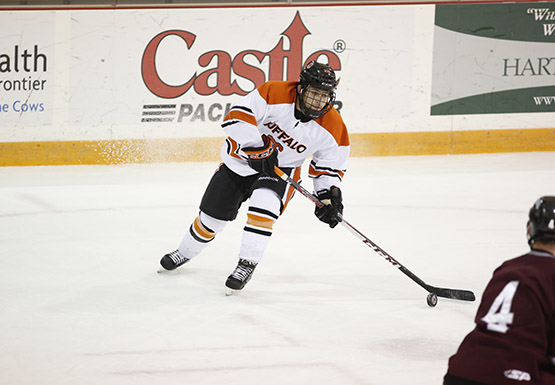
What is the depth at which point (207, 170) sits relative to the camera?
6.20 metres

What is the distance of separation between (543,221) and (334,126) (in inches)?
76.5

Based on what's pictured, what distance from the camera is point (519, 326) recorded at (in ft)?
5.27

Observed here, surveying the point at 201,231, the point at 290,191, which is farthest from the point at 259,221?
the point at 201,231

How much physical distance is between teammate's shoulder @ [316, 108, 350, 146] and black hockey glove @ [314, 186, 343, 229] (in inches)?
7.9

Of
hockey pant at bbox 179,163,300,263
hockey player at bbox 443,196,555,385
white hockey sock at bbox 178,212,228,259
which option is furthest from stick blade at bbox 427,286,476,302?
hockey player at bbox 443,196,555,385

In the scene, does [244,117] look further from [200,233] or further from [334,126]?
[200,233]

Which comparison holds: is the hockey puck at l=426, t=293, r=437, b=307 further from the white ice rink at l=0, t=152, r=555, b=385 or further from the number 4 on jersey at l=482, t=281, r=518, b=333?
the number 4 on jersey at l=482, t=281, r=518, b=333

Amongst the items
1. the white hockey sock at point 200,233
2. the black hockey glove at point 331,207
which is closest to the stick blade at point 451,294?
the black hockey glove at point 331,207

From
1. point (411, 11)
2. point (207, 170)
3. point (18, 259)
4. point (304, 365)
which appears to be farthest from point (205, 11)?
point (304, 365)

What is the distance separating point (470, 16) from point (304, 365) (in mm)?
4689

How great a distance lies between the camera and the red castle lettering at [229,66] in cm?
627

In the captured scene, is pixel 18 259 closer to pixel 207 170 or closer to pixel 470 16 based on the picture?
pixel 207 170

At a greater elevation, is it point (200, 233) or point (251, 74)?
point (251, 74)

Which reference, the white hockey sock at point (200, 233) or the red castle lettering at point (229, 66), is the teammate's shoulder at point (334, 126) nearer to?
the white hockey sock at point (200, 233)
